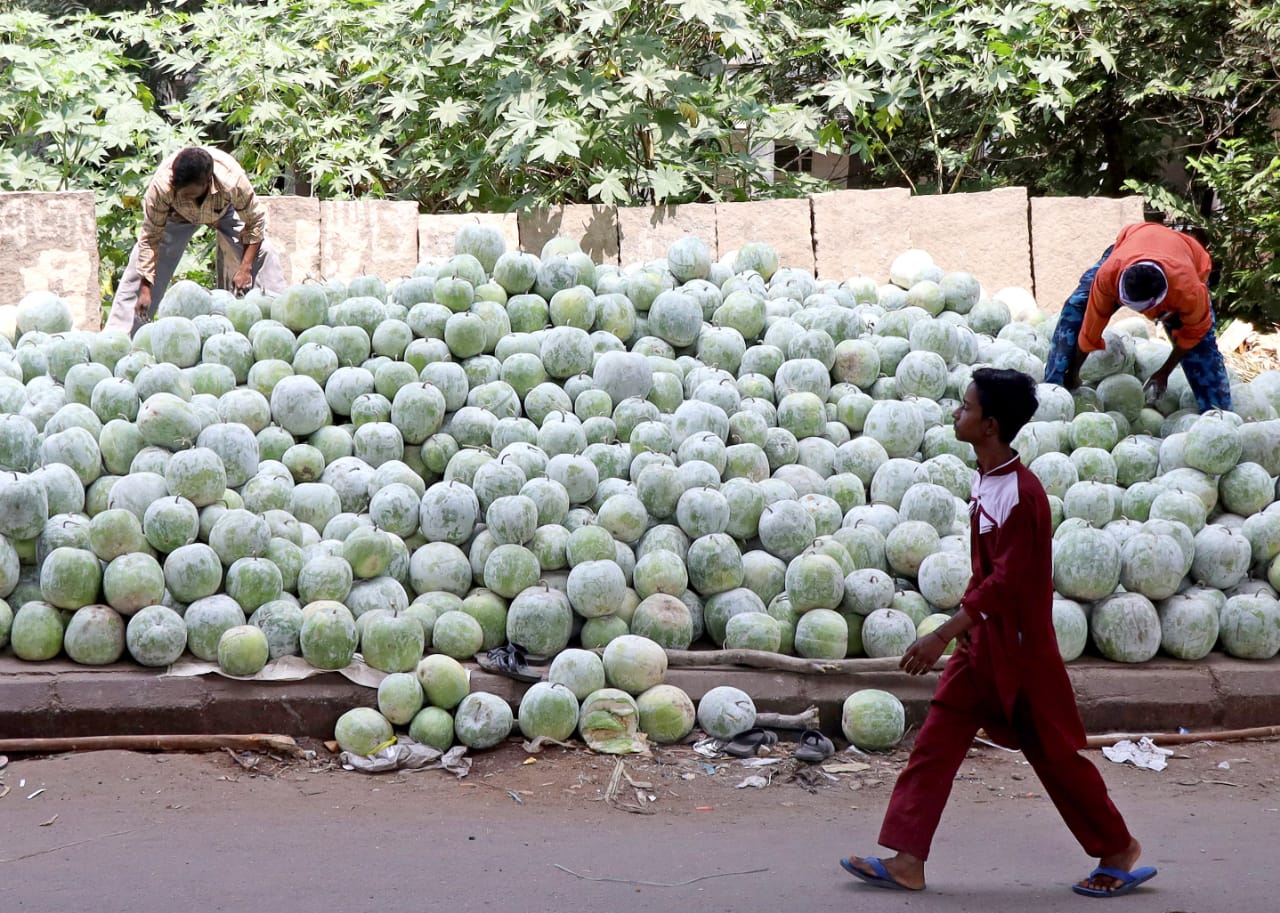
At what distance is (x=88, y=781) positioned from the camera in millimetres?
3383

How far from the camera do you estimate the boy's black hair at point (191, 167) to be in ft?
18.1

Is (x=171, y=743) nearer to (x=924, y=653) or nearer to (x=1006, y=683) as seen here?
(x=924, y=653)

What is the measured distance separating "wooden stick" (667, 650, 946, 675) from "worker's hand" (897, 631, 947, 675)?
1.15 m

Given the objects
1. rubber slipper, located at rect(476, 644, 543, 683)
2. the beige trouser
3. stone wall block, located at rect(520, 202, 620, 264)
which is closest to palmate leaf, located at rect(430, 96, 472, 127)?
stone wall block, located at rect(520, 202, 620, 264)

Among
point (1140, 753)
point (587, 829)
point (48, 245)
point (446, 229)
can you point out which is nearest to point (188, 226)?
point (48, 245)

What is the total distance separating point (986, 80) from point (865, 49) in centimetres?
73

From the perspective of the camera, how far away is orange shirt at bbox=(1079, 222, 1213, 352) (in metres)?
4.63

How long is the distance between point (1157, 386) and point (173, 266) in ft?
15.2

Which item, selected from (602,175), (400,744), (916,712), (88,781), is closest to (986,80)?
(602,175)

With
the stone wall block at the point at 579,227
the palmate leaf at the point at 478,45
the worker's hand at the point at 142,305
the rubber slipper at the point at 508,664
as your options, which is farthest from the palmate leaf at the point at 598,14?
the rubber slipper at the point at 508,664

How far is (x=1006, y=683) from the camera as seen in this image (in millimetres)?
2742

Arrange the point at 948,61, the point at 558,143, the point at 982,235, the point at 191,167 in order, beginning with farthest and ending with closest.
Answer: the point at 948,61, the point at 982,235, the point at 558,143, the point at 191,167

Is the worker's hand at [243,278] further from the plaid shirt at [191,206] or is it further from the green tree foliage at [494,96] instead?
the green tree foliage at [494,96]

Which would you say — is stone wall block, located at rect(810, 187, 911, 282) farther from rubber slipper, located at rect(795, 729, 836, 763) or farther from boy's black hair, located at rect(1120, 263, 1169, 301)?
rubber slipper, located at rect(795, 729, 836, 763)
